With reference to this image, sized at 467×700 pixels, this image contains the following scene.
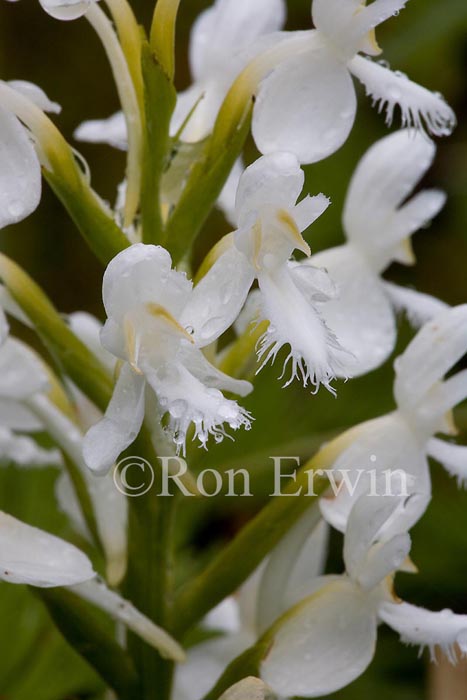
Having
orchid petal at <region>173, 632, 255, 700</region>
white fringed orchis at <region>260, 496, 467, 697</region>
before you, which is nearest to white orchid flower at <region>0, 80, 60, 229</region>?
white fringed orchis at <region>260, 496, 467, 697</region>

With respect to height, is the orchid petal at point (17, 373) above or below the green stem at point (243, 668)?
above

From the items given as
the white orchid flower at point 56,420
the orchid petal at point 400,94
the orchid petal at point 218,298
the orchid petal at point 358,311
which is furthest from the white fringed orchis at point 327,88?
the white orchid flower at point 56,420

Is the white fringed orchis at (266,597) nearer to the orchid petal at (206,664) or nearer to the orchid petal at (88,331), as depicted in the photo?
the orchid petal at (206,664)

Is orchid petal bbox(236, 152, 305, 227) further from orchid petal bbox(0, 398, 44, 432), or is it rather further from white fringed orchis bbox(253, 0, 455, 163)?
orchid petal bbox(0, 398, 44, 432)

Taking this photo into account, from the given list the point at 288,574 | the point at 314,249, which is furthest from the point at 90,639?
the point at 314,249

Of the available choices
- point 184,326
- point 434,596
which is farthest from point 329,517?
point 434,596

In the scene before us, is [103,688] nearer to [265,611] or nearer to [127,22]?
[265,611]

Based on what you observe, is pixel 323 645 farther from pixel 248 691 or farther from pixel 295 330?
pixel 295 330
